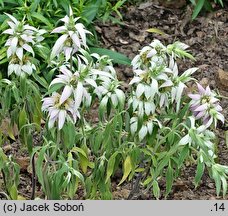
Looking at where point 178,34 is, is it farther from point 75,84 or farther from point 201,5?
point 75,84

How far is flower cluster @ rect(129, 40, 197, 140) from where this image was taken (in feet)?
8.91

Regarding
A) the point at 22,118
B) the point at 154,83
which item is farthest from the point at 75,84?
the point at 22,118

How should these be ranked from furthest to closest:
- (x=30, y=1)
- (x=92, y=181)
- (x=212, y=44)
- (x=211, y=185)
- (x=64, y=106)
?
(x=212, y=44), (x=30, y=1), (x=211, y=185), (x=92, y=181), (x=64, y=106)

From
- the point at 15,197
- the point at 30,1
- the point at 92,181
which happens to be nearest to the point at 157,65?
the point at 92,181

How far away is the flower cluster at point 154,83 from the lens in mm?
2717

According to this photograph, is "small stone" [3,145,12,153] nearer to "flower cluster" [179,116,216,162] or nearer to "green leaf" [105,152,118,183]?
"green leaf" [105,152,118,183]

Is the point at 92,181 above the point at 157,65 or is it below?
below

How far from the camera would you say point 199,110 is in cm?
274

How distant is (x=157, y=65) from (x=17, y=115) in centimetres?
66

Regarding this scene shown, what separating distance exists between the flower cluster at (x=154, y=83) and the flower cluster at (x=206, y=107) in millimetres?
64

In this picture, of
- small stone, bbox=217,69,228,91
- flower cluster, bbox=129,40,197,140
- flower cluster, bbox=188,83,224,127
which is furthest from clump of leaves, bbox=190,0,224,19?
flower cluster, bbox=188,83,224,127

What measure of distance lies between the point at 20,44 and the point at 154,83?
540 millimetres

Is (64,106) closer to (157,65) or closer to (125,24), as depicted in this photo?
(157,65)

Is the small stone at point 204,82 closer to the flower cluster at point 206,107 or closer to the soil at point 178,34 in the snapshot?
the soil at point 178,34
